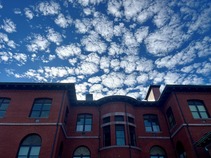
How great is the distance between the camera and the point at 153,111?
2227cm

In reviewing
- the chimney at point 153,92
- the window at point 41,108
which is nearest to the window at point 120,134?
the chimney at point 153,92

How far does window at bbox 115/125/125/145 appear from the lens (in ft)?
60.2

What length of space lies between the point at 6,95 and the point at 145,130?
1629 centimetres

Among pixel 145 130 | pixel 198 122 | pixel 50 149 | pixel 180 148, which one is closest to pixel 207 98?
pixel 198 122

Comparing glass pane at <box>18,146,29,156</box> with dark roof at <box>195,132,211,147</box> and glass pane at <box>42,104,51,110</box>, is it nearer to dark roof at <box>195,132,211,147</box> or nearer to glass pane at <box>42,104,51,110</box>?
glass pane at <box>42,104,51,110</box>

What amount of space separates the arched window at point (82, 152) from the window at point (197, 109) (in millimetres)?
12096

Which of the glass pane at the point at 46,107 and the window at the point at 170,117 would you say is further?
the window at the point at 170,117

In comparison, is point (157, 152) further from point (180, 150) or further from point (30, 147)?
point (30, 147)

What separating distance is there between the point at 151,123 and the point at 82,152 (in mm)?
9075

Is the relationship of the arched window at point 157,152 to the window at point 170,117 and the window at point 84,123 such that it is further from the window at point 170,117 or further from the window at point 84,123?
the window at point 84,123

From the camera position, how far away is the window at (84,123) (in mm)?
20555

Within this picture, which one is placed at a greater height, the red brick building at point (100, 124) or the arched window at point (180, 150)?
the red brick building at point (100, 124)

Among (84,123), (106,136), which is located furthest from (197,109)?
(84,123)

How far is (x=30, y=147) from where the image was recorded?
603 inches
